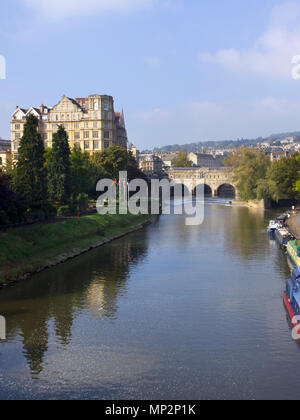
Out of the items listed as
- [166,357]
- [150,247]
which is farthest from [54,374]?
[150,247]

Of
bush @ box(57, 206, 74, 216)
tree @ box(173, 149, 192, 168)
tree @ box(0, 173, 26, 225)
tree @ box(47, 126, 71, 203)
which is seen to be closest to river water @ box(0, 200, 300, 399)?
tree @ box(0, 173, 26, 225)

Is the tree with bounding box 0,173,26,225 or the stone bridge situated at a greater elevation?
the stone bridge

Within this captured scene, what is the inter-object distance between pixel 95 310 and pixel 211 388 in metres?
10.2

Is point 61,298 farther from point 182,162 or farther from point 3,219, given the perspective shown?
point 182,162

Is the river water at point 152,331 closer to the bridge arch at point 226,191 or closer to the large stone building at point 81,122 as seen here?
the large stone building at point 81,122

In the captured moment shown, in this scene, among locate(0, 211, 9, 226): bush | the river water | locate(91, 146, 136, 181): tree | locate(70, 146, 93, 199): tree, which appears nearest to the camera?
the river water

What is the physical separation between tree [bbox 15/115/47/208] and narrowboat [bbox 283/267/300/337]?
25766mm

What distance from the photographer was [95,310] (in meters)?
25.2

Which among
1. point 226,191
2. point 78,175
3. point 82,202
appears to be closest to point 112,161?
point 78,175

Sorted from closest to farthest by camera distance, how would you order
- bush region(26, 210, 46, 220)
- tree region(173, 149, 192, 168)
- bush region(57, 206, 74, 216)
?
bush region(26, 210, 46, 220) < bush region(57, 206, 74, 216) < tree region(173, 149, 192, 168)

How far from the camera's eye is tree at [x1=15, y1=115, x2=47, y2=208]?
142 feet

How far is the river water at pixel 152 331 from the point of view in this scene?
16.7m

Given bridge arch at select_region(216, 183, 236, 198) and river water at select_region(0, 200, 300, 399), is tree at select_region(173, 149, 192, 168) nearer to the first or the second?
A: bridge arch at select_region(216, 183, 236, 198)
